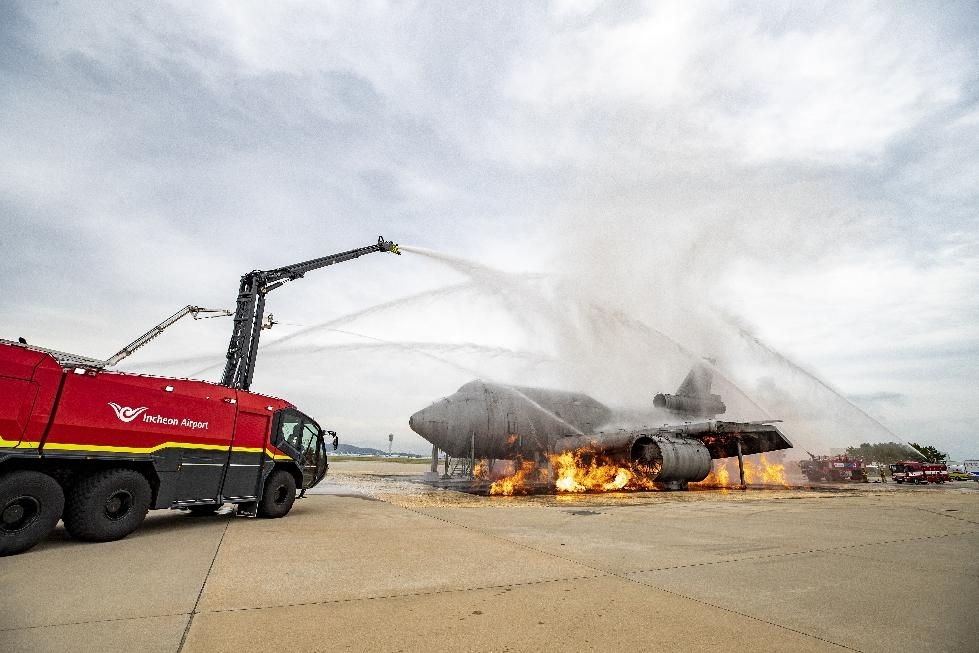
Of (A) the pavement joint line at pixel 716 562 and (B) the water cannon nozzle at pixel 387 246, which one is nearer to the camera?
(A) the pavement joint line at pixel 716 562

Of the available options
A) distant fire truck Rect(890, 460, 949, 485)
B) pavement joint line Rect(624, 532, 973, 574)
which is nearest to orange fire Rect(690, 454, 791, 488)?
distant fire truck Rect(890, 460, 949, 485)

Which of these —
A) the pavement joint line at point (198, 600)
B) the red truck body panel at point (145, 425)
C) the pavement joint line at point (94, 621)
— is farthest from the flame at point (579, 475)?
the pavement joint line at point (94, 621)

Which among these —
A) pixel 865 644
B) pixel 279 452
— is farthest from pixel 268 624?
pixel 279 452

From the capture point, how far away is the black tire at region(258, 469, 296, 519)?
12.3 m

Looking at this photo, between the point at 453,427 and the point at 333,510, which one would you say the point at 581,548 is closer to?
the point at 333,510

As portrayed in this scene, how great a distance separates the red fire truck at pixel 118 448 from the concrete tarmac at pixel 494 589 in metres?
0.66

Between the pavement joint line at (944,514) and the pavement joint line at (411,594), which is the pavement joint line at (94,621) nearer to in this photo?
the pavement joint line at (411,594)

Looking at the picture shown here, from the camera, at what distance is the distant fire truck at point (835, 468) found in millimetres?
37938

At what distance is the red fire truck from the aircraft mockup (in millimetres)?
11129

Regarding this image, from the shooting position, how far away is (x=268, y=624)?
4.49 meters

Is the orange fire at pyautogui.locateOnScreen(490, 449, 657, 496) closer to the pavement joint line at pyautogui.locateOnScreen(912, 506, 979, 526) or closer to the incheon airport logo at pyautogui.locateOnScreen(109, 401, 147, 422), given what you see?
the pavement joint line at pyautogui.locateOnScreen(912, 506, 979, 526)

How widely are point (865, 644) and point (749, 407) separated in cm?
4726

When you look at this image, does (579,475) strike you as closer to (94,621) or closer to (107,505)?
(107,505)

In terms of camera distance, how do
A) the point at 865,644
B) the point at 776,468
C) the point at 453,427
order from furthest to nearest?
the point at 776,468 → the point at 453,427 → the point at 865,644
